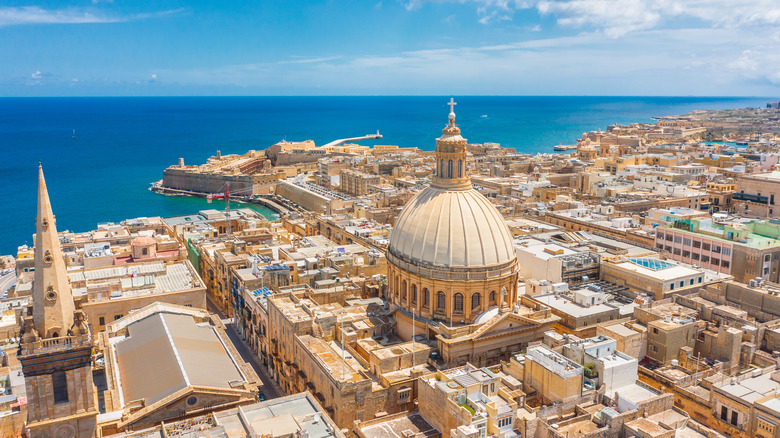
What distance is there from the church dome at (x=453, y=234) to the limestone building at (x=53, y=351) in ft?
80.9

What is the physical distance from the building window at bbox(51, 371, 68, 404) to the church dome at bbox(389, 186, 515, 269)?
25.2m

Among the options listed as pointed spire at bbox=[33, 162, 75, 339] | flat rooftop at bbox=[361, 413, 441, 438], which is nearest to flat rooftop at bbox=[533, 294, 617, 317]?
flat rooftop at bbox=[361, 413, 441, 438]

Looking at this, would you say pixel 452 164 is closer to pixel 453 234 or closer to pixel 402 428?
pixel 453 234

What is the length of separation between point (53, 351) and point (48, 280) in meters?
3.22

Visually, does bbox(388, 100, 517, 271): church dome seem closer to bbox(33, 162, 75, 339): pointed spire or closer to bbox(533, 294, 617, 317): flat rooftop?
bbox(533, 294, 617, 317): flat rooftop

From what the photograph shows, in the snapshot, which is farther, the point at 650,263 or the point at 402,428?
the point at 650,263

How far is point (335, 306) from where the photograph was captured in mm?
53844

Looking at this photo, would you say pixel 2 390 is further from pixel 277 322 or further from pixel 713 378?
pixel 713 378

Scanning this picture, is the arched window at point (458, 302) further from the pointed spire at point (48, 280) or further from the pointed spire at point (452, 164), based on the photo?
the pointed spire at point (48, 280)

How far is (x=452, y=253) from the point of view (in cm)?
4528

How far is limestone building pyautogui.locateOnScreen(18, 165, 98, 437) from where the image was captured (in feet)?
87.5

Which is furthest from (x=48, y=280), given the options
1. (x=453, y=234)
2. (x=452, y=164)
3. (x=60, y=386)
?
(x=452, y=164)

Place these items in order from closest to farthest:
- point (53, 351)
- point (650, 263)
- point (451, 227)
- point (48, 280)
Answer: point (48, 280)
point (53, 351)
point (451, 227)
point (650, 263)

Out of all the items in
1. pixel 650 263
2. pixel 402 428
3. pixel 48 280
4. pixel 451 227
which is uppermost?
pixel 48 280
